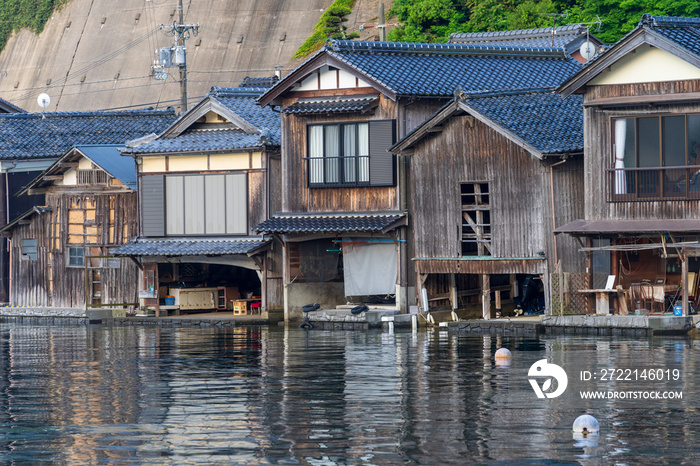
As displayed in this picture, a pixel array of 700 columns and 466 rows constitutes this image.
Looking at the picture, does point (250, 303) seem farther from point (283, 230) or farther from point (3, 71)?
point (3, 71)

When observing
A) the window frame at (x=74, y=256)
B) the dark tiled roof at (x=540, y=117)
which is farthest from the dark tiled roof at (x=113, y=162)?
the dark tiled roof at (x=540, y=117)

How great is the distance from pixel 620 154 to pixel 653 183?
3.70 feet

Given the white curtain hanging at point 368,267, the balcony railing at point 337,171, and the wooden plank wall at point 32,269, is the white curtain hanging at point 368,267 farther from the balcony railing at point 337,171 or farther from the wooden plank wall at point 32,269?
the wooden plank wall at point 32,269

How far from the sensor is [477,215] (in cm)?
3419

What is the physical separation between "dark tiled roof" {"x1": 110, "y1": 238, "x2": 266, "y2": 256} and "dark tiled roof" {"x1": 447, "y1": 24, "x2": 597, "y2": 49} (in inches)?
519

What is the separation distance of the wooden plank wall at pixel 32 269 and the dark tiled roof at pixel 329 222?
10.3 m

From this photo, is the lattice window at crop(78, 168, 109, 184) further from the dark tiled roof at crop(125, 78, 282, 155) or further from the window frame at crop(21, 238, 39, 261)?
the window frame at crop(21, 238, 39, 261)

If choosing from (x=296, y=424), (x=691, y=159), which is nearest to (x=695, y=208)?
(x=691, y=159)

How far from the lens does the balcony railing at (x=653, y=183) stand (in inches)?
1178

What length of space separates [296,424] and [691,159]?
51.0ft

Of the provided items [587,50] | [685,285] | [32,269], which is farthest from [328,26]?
[685,285]

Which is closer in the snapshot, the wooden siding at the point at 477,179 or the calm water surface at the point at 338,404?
the calm water surface at the point at 338,404

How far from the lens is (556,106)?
34.1 m

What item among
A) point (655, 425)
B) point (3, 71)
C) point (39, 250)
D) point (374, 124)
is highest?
point (3, 71)
